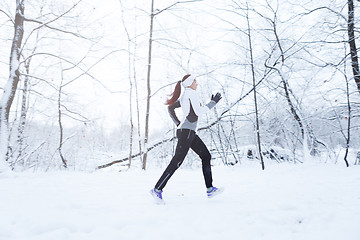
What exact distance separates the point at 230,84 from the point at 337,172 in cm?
508

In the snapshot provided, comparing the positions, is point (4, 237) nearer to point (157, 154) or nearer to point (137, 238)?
point (137, 238)

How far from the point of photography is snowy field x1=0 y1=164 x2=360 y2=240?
171cm

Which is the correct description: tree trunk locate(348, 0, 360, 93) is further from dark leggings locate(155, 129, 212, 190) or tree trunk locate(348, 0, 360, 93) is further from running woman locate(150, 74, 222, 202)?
dark leggings locate(155, 129, 212, 190)

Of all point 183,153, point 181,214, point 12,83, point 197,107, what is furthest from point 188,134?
point 12,83

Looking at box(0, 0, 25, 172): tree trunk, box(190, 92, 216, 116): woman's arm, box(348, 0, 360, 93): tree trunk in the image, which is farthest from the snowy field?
box(348, 0, 360, 93): tree trunk

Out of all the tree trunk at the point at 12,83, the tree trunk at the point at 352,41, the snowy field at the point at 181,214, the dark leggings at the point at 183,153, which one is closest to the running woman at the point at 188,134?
the dark leggings at the point at 183,153

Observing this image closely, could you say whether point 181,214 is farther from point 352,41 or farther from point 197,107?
point 352,41

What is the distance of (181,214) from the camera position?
220cm

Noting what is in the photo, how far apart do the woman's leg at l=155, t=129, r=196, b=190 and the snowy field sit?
1.01 feet

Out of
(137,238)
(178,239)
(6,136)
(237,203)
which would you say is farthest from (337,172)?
(6,136)

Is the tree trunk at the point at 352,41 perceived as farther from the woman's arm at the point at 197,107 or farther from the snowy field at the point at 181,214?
the woman's arm at the point at 197,107

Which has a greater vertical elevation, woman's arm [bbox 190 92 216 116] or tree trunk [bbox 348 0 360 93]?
tree trunk [bbox 348 0 360 93]

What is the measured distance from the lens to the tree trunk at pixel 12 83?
15.1 ft

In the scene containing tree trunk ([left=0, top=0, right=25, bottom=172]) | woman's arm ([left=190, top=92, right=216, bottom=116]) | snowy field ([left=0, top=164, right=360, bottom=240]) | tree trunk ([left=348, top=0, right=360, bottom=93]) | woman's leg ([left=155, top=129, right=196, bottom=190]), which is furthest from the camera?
tree trunk ([left=348, top=0, right=360, bottom=93])
